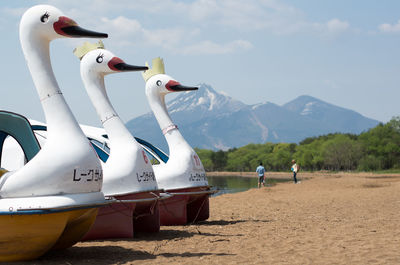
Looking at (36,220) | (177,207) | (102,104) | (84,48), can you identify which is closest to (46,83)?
(36,220)

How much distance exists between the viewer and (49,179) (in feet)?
21.6

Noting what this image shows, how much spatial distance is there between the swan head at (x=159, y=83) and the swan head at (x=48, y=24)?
489cm

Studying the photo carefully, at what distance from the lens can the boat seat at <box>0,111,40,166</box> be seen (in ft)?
25.6

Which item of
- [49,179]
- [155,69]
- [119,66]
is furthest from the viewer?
[155,69]

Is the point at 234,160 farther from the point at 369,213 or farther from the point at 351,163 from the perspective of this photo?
the point at 369,213

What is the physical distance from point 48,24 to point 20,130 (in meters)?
1.69

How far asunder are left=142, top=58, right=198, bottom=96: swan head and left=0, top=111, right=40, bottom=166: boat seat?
4745 mm

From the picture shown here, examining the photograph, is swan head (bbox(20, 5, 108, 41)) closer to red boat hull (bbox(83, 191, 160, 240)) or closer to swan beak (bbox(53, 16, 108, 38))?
swan beak (bbox(53, 16, 108, 38))

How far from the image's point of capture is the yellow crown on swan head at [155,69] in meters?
12.6

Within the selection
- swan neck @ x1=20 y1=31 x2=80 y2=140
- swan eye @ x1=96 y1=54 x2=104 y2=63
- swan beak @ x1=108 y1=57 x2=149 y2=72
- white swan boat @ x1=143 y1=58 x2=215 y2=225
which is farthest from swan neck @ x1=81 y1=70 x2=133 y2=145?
swan neck @ x1=20 y1=31 x2=80 y2=140

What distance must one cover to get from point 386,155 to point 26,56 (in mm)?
70834

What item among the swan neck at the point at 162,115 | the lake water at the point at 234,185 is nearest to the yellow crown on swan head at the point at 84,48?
the swan neck at the point at 162,115

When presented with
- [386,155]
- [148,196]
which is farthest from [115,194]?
[386,155]

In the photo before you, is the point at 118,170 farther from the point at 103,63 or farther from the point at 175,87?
the point at 175,87
